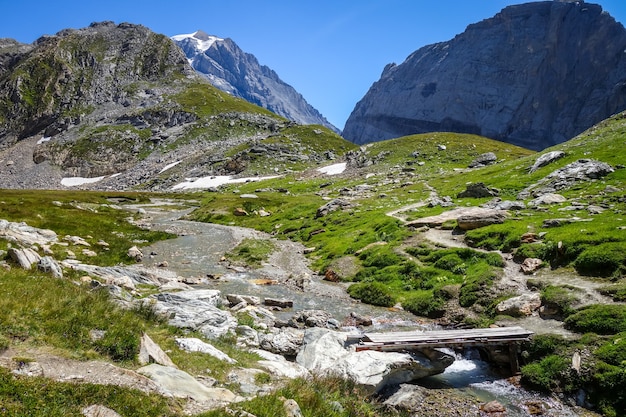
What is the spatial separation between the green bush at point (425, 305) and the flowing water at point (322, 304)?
0.68 metres

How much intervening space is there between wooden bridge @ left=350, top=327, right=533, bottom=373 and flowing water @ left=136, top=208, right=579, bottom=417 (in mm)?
1159

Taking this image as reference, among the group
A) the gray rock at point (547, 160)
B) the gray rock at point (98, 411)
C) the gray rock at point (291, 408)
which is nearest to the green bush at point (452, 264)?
the gray rock at point (291, 408)

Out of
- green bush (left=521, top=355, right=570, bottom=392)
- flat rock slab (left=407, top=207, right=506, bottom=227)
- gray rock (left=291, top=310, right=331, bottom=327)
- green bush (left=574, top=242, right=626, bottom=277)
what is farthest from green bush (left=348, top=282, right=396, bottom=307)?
flat rock slab (left=407, top=207, right=506, bottom=227)

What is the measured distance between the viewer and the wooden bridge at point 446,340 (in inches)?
666

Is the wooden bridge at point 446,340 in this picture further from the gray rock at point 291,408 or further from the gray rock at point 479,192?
the gray rock at point 479,192

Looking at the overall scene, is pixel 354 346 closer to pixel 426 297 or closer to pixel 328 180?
pixel 426 297

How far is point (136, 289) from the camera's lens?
73.2 feet

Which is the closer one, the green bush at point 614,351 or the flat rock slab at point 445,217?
the green bush at point 614,351

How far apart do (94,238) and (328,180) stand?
235ft

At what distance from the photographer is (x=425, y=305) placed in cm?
2456

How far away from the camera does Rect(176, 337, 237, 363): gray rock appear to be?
12.6 meters

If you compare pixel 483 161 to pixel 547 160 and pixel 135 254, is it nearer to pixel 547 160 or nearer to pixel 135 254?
pixel 547 160

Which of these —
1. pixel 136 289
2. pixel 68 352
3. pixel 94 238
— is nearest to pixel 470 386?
pixel 68 352

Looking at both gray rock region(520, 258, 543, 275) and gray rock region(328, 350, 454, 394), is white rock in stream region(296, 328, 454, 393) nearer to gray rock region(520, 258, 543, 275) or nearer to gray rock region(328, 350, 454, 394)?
gray rock region(328, 350, 454, 394)
